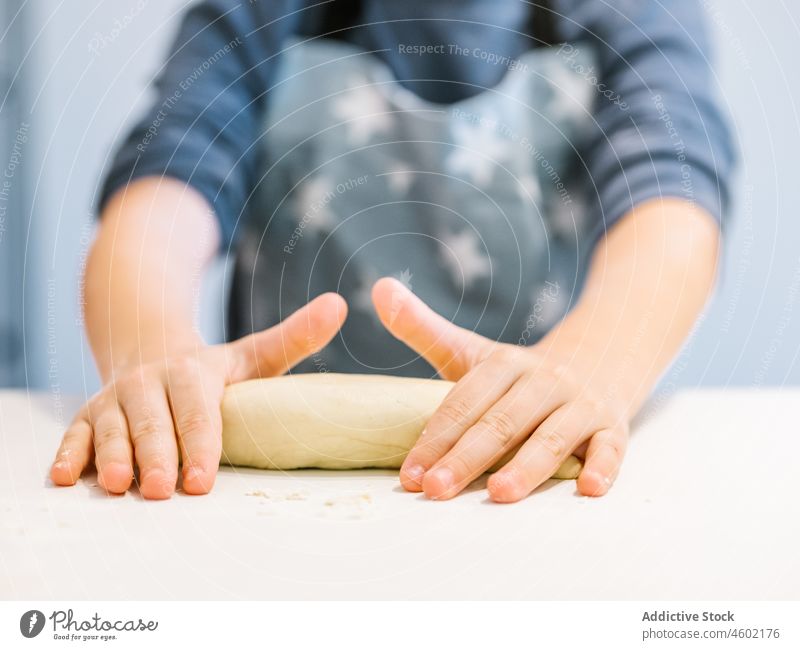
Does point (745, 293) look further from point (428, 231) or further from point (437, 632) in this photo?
point (437, 632)

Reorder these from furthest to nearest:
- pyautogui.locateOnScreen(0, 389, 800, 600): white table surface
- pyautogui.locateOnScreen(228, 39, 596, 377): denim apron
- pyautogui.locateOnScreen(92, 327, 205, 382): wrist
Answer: pyautogui.locateOnScreen(228, 39, 596, 377): denim apron
pyautogui.locateOnScreen(92, 327, 205, 382): wrist
pyautogui.locateOnScreen(0, 389, 800, 600): white table surface

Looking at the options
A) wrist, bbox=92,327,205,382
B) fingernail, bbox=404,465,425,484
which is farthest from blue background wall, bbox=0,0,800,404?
fingernail, bbox=404,465,425,484

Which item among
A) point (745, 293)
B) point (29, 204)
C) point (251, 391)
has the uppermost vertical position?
point (29, 204)

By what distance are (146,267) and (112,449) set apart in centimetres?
25

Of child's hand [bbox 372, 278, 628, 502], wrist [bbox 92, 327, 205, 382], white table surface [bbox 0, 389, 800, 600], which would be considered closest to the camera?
white table surface [bbox 0, 389, 800, 600]

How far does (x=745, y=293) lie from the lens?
0.66 metres

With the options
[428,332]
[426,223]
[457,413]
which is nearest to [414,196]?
[426,223]

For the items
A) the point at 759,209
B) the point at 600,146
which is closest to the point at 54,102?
the point at 600,146

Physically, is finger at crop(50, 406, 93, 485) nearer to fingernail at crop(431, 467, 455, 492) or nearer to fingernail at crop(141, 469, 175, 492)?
fingernail at crop(141, 469, 175, 492)

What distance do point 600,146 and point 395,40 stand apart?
0.25 metres

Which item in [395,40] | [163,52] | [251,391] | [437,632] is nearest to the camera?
[437,632]

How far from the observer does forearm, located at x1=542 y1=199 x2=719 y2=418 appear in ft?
2.10

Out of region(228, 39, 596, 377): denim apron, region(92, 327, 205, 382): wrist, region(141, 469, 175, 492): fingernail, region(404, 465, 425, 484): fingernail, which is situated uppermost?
region(228, 39, 596, 377): denim apron

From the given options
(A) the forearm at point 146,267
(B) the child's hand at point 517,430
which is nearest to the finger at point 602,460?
(B) the child's hand at point 517,430
